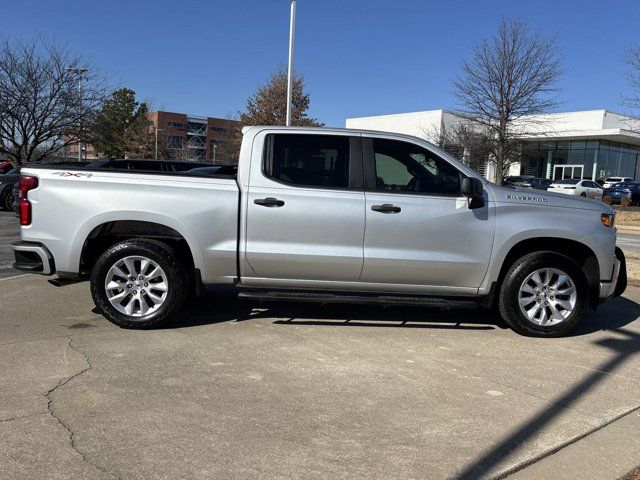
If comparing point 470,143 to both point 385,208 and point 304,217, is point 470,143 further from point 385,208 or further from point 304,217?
point 304,217

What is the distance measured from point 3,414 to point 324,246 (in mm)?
2892

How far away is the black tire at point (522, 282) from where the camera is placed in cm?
543

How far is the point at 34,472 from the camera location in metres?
2.85

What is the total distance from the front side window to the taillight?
3.23 metres

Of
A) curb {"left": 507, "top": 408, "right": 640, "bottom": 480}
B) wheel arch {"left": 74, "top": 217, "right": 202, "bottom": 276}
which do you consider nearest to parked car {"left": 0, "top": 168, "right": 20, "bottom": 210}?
wheel arch {"left": 74, "top": 217, "right": 202, "bottom": 276}

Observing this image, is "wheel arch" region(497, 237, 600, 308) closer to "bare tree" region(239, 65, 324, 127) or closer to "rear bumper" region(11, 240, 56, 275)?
"rear bumper" region(11, 240, 56, 275)

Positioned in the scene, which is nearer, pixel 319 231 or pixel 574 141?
pixel 319 231

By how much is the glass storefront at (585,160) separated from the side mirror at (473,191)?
50.3 m

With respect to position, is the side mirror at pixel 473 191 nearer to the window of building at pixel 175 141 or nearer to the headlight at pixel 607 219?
the headlight at pixel 607 219

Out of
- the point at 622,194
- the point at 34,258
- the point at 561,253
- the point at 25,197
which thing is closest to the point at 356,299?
the point at 561,253

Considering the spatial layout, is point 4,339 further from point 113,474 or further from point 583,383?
point 583,383

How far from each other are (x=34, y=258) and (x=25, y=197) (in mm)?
581

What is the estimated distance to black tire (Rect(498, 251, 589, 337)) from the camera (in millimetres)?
5434

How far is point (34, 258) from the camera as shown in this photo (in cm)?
534
